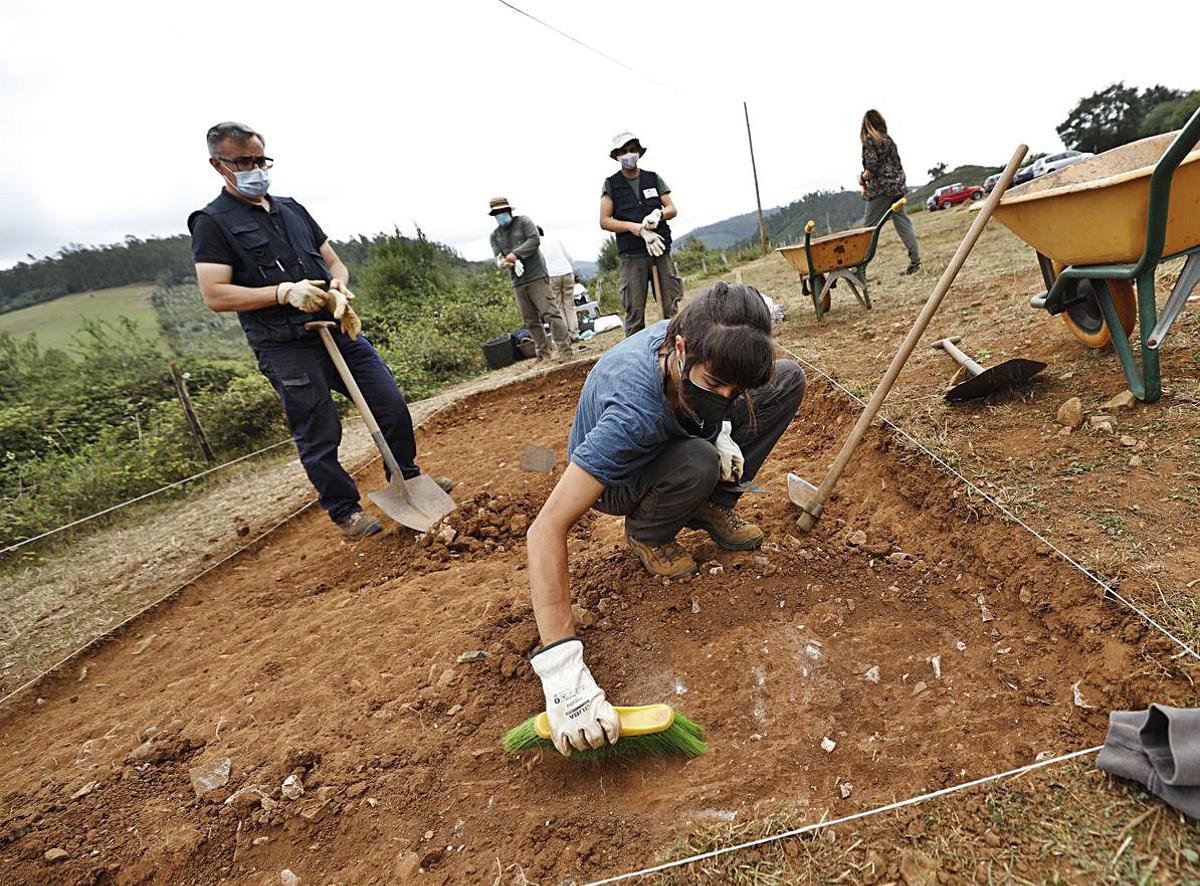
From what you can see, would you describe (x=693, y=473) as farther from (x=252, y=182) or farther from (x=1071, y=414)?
(x=252, y=182)

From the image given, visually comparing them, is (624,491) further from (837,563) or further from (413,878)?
(413,878)

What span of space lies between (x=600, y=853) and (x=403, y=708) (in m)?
0.81

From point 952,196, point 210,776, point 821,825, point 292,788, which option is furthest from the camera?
point 952,196

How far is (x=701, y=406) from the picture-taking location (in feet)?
5.56

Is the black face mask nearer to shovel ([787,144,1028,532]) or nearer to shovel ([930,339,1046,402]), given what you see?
shovel ([787,144,1028,532])

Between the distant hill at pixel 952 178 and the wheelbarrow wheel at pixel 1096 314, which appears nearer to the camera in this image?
the wheelbarrow wheel at pixel 1096 314

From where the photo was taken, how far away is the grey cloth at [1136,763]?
3.46ft

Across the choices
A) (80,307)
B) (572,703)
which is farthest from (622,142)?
(80,307)

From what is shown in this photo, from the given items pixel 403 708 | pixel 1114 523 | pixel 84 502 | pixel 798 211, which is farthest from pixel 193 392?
pixel 798 211

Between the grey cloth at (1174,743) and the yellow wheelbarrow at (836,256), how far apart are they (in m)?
4.45

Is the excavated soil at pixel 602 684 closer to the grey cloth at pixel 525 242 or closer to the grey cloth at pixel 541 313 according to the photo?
the grey cloth at pixel 541 313

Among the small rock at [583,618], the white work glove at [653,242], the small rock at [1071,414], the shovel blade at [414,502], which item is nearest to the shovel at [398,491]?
the shovel blade at [414,502]

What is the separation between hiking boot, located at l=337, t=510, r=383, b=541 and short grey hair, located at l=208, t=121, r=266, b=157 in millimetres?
1780

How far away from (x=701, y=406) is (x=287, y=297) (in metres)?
2.02
